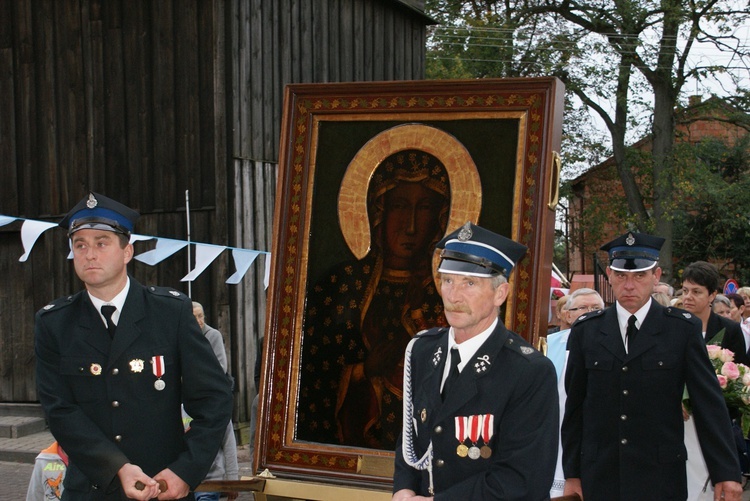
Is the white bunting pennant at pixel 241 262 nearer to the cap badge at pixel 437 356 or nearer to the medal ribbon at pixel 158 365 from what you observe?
the medal ribbon at pixel 158 365

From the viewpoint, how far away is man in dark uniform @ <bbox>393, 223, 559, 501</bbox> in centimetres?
311

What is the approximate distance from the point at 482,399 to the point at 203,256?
7254 millimetres

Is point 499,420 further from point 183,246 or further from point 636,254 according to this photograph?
point 183,246

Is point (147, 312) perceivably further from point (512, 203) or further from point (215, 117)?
point (215, 117)

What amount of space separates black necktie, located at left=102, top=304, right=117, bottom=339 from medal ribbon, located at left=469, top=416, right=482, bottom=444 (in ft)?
5.10

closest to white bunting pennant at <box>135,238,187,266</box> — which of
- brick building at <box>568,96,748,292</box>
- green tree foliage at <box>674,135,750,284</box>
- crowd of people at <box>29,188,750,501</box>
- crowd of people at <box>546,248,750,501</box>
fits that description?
crowd of people at <box>546,248,750,501</box>

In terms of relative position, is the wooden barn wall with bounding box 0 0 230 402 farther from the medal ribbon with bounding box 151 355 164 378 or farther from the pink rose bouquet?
the medal ribbon with bounding box 151 355 164 378

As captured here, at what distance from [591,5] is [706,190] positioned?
564cm

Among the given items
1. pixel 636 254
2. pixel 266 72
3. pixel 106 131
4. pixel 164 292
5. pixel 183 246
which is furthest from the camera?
pixel 106 131

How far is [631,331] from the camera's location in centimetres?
489

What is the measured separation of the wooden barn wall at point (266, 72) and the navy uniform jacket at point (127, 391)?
7569 mm

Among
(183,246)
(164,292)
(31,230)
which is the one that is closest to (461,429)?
(164,292)

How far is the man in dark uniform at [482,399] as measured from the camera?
311 cm

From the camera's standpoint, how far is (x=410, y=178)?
16.2 ft
